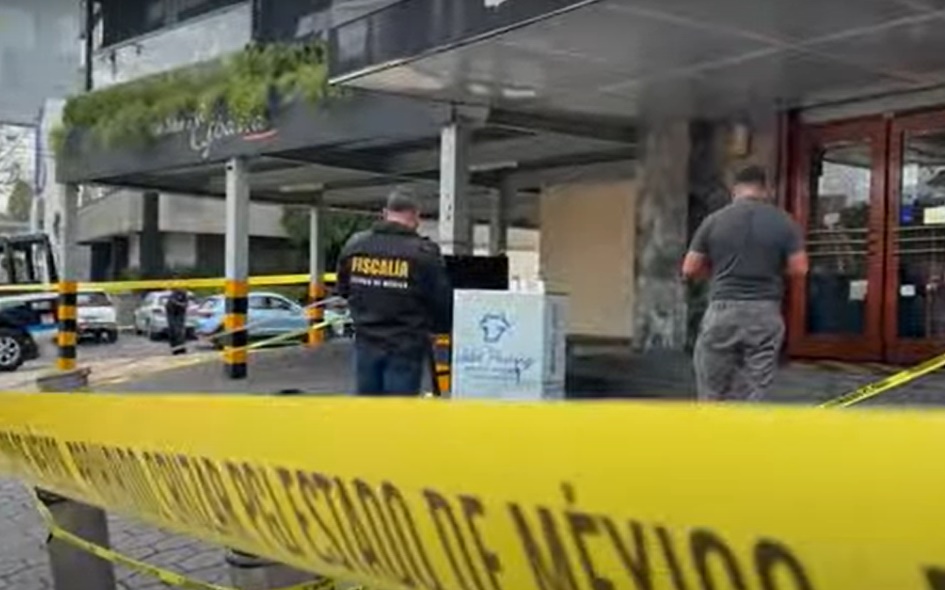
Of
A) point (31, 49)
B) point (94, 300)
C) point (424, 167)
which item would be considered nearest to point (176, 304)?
A: point (94, 300)

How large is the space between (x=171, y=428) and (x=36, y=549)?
3515mm

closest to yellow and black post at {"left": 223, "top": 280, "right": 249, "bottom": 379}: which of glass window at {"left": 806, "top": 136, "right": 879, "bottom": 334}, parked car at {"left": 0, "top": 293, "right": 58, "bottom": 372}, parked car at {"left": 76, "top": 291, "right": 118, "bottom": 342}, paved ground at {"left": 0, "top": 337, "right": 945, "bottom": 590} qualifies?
paved ground at {"left": 0, "top": 337, "right": 945, "bottom": 590}

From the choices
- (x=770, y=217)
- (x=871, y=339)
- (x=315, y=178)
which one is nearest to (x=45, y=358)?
(x=315, y=178)

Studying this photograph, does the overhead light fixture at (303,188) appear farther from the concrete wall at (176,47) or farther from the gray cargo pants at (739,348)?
the gray cargo pants at (739,348)

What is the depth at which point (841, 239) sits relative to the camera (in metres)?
10.7

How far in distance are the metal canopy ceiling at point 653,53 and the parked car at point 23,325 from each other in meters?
12.6

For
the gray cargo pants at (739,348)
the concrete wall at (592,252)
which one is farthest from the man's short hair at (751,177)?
the concrete wall at (592,252)

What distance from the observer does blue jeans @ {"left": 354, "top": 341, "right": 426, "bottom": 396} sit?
6.54 metres

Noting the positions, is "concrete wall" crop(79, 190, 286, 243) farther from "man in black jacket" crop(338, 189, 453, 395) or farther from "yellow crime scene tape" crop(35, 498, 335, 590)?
"yellow crime scene tape" crop(35, 498, 335, 590)

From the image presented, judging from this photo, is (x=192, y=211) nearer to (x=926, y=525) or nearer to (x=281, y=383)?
(x=281, y=383)

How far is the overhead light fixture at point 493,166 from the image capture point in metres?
15.7

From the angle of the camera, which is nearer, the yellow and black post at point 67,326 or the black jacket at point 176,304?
the yellow and black post at point 67,326

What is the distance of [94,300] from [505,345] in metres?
19.1

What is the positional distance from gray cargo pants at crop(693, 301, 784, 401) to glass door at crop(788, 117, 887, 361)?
477cm
